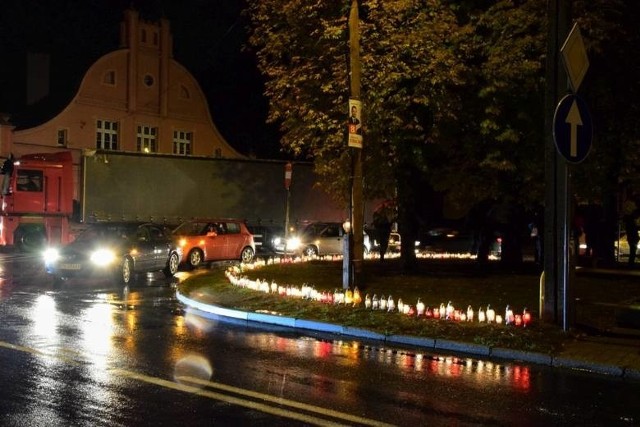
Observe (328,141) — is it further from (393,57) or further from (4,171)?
(4,171)

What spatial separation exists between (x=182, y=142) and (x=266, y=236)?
18805mm

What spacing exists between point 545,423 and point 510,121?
11.0 m

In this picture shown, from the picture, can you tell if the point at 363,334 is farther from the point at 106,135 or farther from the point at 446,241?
the point at 106,135

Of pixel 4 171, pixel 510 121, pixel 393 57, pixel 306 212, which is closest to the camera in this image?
pixel 393 57

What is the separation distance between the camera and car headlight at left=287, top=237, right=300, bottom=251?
1078 inches

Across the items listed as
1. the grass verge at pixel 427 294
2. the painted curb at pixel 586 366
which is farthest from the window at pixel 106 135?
the painted curb at pixel 586 366

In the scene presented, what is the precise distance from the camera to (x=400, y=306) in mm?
12688

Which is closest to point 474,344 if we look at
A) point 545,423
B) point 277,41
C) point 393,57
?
point 545,423

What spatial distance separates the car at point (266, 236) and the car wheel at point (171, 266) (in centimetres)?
894

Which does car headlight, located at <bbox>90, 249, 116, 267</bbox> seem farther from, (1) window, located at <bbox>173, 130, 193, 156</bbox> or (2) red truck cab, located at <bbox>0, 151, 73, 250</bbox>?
(1) window, located at <bbox>173, 130, 193, 156</bbox>

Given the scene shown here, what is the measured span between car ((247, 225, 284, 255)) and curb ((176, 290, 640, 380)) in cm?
1517

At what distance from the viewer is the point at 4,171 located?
2666 centimetres

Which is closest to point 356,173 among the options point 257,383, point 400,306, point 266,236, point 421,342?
point 400,306

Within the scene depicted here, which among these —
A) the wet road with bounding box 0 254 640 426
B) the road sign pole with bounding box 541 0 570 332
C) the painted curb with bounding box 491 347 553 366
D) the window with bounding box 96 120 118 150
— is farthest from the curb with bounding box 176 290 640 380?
the window with bounding box 96 120 118 150
